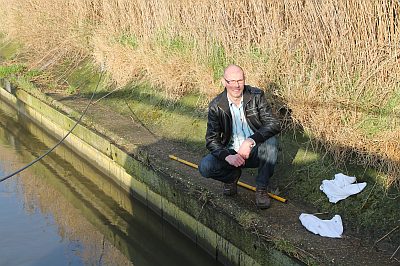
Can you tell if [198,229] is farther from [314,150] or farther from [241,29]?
[241,29]

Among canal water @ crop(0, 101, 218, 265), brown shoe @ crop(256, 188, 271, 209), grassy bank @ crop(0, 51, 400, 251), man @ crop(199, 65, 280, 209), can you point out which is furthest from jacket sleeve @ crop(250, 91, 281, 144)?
canal water @ crop(0, 101, 218, 265)

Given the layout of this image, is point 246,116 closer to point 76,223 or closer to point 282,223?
point 282,223

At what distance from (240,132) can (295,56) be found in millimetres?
1499

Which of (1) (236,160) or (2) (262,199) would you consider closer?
(1) (236,160)

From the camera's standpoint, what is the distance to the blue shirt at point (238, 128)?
4.40 metres

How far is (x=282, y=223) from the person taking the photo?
4156 mm

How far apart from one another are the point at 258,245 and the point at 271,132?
2.81 feet

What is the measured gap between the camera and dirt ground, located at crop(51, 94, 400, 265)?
367 centimetres

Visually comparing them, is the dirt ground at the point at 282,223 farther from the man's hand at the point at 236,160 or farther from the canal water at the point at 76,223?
the canal water at the point at 76,223

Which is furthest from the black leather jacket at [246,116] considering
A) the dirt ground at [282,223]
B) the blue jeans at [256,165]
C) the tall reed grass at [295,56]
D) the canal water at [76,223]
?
the canal water at [76,223]

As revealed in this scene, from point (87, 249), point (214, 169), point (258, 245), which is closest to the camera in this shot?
point (258, 245)

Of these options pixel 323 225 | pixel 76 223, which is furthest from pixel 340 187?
pixel 76 223

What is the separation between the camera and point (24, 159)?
7.76 metres

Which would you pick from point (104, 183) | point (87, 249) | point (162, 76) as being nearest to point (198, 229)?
point (87, 249)
